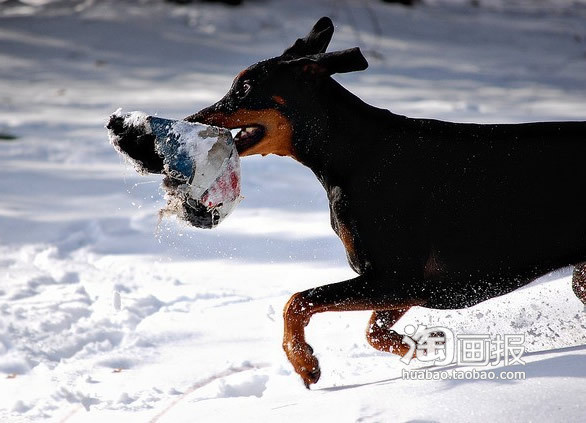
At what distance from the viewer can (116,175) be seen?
7.05 meters

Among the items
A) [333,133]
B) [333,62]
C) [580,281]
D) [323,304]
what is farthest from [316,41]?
[580,281]

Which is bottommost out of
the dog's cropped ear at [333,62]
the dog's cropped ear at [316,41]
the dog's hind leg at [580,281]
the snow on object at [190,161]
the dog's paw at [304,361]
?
the dog's paw at [304,361]

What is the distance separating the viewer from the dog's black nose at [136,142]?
3234 mm

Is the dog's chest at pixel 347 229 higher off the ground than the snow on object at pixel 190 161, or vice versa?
the snow on object at pixel 190 161

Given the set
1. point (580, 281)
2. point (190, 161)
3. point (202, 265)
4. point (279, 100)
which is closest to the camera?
point (190, 161)

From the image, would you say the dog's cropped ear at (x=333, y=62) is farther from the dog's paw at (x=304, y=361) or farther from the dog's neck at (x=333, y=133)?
the dog's paw at (x=304, y=361)

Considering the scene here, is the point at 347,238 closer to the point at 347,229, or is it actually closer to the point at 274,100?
the point at 347,229

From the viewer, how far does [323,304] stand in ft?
10.9

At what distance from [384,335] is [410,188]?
2.15ft

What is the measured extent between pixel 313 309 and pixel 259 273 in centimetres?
186

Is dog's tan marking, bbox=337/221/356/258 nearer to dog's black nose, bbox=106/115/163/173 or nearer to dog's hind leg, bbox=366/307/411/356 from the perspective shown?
dog's hind leg, bbox=366/307/411/356

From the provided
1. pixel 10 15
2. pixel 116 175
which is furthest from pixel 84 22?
pixel 116 175

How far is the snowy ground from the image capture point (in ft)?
10.6

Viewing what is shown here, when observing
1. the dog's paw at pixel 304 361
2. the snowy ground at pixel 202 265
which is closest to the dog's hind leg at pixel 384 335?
the snowy ground at pixel 202 265
